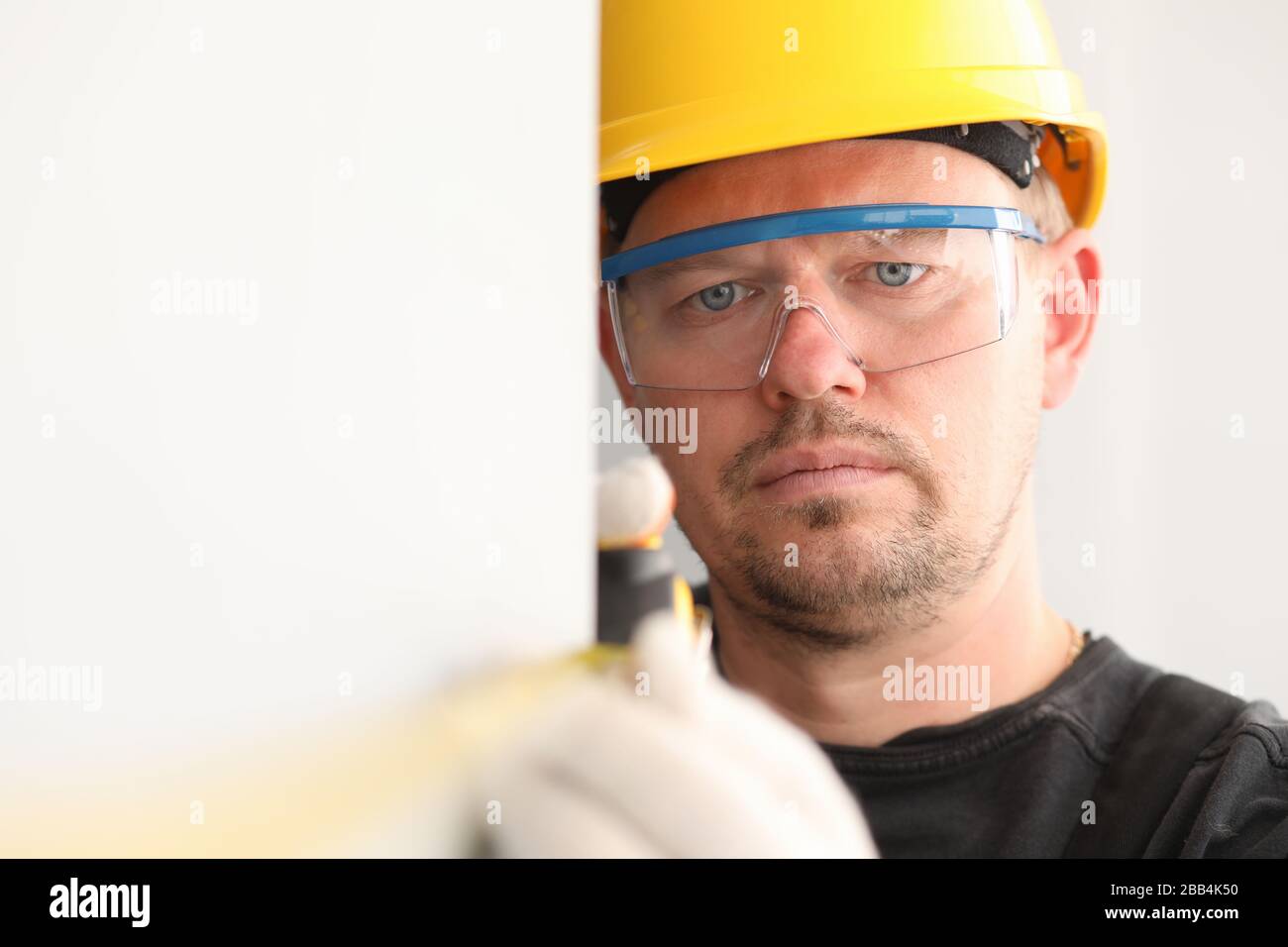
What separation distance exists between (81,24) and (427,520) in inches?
10.2

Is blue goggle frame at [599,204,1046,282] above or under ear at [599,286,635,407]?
above

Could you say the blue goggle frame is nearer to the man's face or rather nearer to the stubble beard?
the man's face

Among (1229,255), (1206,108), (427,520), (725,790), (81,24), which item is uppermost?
(1206,108)

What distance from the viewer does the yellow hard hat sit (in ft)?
5.06

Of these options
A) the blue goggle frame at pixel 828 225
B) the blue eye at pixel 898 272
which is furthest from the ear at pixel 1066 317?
the blue eye at pixel 898 272

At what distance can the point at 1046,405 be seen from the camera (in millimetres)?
1819

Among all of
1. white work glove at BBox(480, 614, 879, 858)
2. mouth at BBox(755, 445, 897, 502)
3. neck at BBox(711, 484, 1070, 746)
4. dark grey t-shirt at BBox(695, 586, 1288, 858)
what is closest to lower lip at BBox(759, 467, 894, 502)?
mouth at BBox(755, 445, 897, 502)

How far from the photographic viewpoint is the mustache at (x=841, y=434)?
1.58 m

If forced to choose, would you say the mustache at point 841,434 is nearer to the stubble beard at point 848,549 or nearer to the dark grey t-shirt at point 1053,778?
the stubble beard at point 848,549

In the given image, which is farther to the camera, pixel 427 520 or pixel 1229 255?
pixel 1229 255

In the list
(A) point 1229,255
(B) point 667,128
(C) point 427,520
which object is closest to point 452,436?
(C) point 427,520

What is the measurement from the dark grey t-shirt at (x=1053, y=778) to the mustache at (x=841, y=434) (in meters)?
0.35
